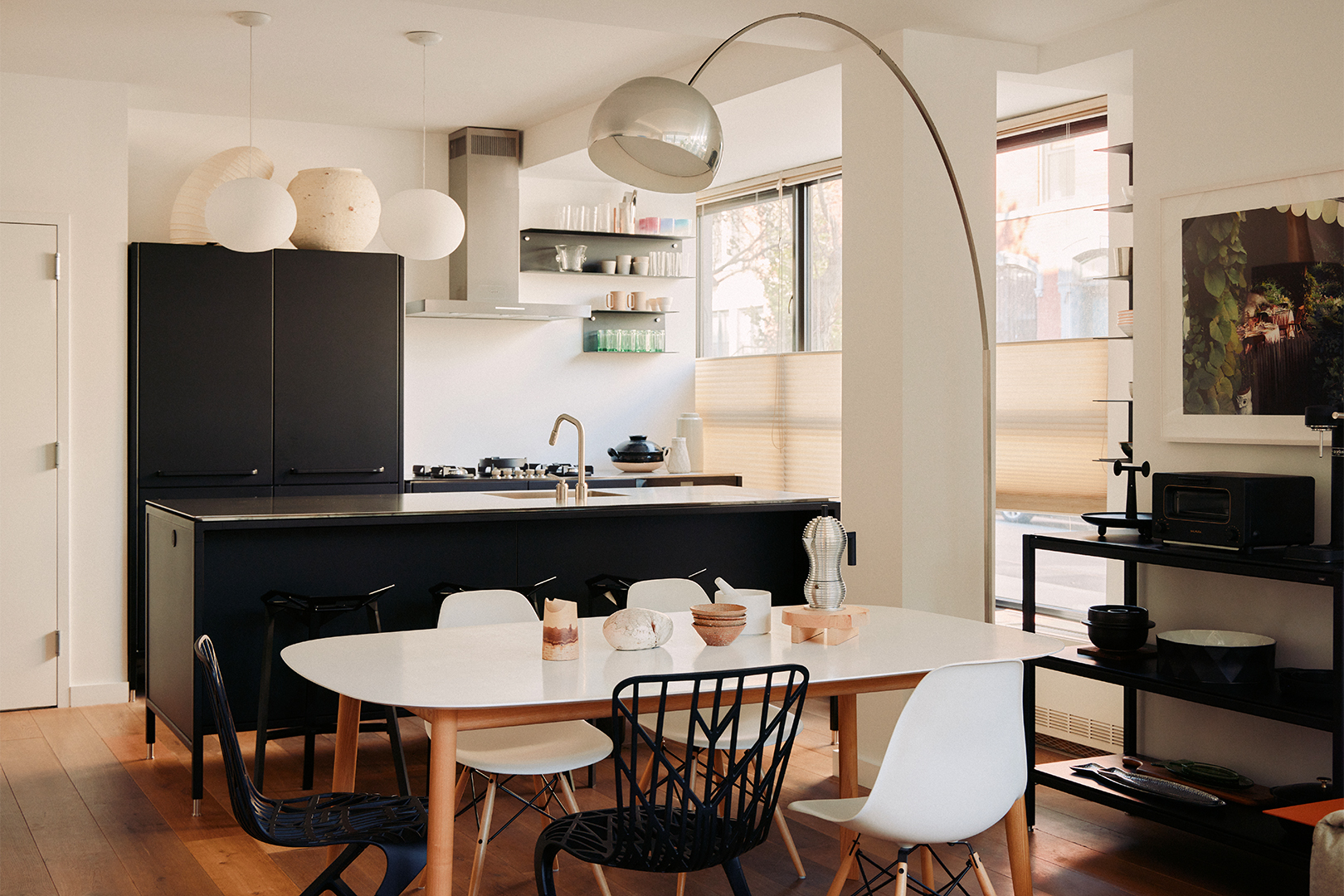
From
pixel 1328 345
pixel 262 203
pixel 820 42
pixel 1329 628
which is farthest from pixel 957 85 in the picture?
pixel 262 203

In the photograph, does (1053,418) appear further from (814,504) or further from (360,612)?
(360,612)

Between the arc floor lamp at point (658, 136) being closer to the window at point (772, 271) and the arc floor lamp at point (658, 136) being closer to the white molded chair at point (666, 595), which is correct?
the white molded chair at point (666, 595)

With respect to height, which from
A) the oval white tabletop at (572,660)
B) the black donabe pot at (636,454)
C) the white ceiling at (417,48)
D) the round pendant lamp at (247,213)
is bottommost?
the oval white tabletop at (572,660)

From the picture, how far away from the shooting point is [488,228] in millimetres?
6719

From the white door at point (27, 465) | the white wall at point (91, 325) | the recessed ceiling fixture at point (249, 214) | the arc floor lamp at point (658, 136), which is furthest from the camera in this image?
the white wall at point (91, 325)

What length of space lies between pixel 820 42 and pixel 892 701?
Result: 7.66 feet

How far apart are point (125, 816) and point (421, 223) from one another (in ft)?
7.74

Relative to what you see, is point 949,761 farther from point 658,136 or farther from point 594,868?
point 658,136

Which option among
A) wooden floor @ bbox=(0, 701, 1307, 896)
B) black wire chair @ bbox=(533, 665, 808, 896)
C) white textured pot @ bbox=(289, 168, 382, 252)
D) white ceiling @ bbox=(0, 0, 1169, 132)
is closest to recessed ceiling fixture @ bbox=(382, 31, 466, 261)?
white ceiling @ bbox=(0, 0, 1169, 132)

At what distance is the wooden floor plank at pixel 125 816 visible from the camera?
3.32 metres

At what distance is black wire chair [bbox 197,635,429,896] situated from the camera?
2359 mm

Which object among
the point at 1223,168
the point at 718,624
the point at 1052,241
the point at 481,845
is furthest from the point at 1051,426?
the point at 481,845

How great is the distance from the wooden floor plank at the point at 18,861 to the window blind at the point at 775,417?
417 cm

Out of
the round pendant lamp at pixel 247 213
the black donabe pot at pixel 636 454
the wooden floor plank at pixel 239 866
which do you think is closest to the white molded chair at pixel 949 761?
the wooden floor plank at pixel 239 866
